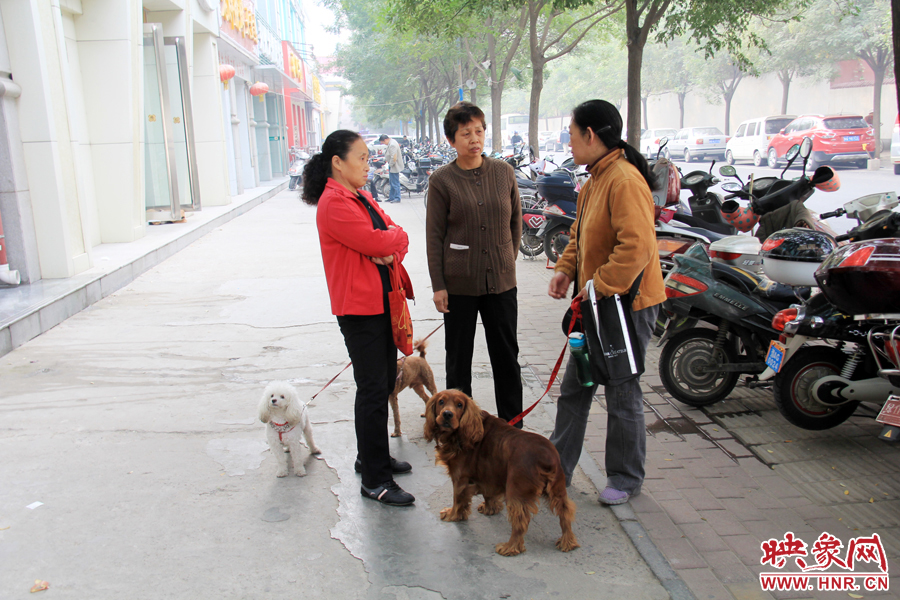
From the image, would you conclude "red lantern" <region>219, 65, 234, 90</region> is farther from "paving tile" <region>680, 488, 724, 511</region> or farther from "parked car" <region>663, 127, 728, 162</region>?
"parked car" <region>663, 127, 728, 162</region>

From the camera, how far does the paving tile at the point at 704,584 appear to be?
2609 mm

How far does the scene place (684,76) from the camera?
45.8 meters

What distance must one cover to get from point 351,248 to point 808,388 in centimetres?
266

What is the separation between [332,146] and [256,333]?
361 centimetres

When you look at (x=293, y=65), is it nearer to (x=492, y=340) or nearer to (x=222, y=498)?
(x=492, y=340)

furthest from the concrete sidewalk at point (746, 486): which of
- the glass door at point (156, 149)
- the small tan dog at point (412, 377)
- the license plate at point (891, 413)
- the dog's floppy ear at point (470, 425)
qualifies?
the glass door at point (156, 149)

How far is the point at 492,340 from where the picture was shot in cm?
382

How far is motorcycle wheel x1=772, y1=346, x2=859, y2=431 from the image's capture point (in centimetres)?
384

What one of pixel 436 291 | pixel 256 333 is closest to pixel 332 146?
pixel 436 291

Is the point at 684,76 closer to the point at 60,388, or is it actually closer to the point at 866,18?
the point at 866,18

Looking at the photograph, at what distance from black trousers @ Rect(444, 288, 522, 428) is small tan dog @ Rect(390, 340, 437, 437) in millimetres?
328

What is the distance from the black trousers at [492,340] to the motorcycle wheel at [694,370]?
115 centimetres

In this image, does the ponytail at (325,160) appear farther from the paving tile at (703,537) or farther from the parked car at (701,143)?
the parked car at (701,143)

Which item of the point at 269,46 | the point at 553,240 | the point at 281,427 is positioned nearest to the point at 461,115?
the point at 281,427
